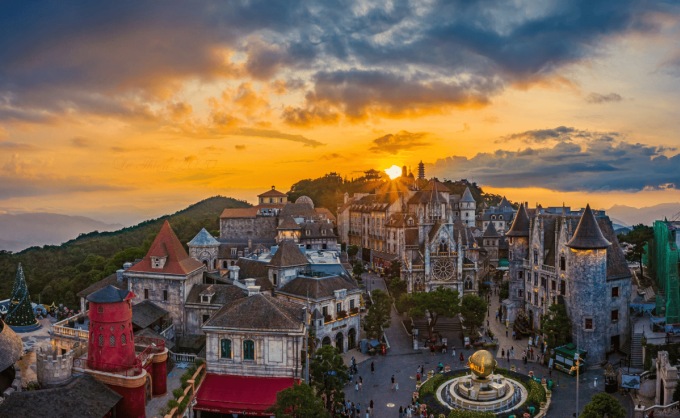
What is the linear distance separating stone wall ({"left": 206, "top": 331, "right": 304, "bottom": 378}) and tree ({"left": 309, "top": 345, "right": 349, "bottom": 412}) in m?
1.40

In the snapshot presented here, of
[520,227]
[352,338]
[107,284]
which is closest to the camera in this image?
[352,338]

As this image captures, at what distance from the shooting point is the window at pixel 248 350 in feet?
111

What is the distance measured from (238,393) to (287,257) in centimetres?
2244

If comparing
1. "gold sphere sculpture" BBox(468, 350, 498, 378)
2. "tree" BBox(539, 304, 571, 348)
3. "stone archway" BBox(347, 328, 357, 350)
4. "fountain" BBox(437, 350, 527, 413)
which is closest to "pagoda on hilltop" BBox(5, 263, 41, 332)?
"stone archway" BBox(347, 328, 357, 350)

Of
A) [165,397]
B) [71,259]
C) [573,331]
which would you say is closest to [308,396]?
[165,397]

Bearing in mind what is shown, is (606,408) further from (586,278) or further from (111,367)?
(111,367)

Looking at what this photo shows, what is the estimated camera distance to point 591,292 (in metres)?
44.6

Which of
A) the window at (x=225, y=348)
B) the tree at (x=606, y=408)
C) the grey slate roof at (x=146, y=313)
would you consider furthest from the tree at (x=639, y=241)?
the grey slate roof at (x=146, y=313)

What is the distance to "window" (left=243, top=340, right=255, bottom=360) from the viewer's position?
33969 millimetres

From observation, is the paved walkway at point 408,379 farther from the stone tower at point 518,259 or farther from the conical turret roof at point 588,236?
the conical turret roof at point 588,236

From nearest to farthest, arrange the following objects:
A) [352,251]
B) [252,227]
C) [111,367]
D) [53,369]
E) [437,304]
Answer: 1. [53,369]
2. [111,367]
3. [437,304]
4. [252,227]
5. [352,251]

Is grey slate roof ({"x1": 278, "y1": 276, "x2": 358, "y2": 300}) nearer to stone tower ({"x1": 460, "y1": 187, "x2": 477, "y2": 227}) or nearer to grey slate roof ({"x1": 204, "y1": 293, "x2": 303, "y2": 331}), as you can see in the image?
grey slate roof ({"x1": 204, "y1": 293, "x2": 303, "y2": 331})

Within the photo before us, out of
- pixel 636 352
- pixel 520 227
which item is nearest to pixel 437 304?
pixel 520 227

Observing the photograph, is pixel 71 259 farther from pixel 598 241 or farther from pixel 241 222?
pixel 598 241
